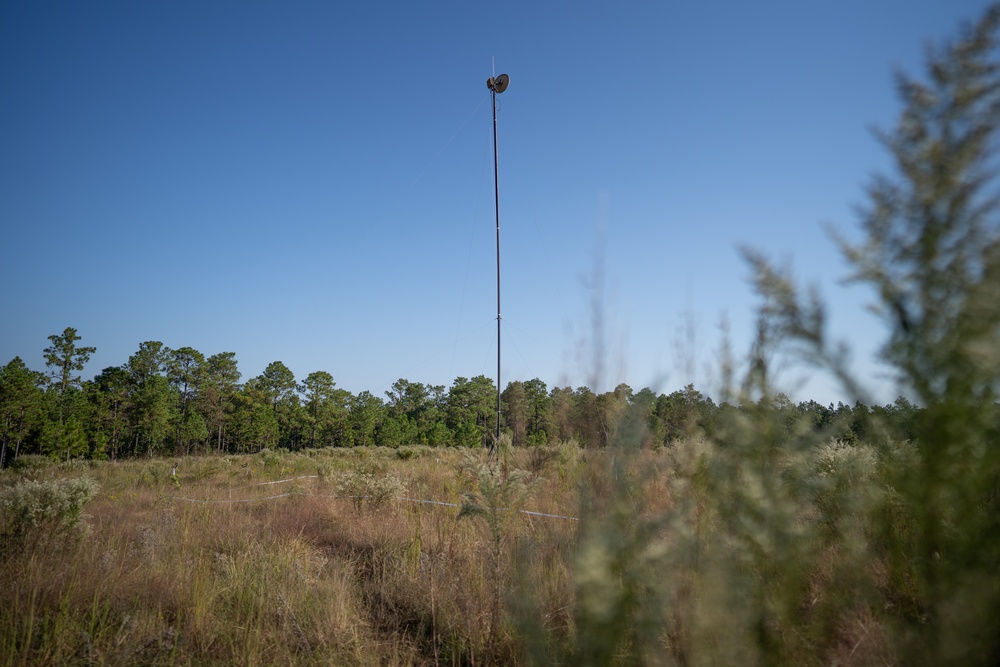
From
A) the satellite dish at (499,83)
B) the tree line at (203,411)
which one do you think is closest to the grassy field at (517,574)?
the satellite dish at (499,83)

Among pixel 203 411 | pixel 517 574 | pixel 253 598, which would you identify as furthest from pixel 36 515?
pixel 203 411

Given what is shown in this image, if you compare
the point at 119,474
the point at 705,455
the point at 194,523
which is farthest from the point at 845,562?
the point at 119,474

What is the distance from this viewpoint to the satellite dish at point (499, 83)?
26.2ft

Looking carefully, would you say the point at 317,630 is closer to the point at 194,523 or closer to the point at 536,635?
the point at 536,635

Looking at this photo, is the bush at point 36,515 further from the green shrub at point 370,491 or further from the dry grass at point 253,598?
the green shrub at point 370,491

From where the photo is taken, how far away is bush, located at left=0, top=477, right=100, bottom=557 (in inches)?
167

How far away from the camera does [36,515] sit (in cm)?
448

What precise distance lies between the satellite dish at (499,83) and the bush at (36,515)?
8794 millimetres

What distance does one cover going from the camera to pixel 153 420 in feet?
115

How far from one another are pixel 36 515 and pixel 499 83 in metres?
9.12

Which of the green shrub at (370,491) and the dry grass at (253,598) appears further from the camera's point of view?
the green shrub at (370,491)

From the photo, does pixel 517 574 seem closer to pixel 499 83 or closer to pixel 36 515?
pixel 36 515

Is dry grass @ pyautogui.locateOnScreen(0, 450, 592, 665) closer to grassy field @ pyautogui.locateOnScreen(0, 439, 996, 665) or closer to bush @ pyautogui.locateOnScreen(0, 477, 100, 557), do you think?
grassy field @ pyautogui.locateOnScreen(0, 439, 996, 665)

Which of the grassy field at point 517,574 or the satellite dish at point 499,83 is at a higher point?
the satellite dish at point 499,83
